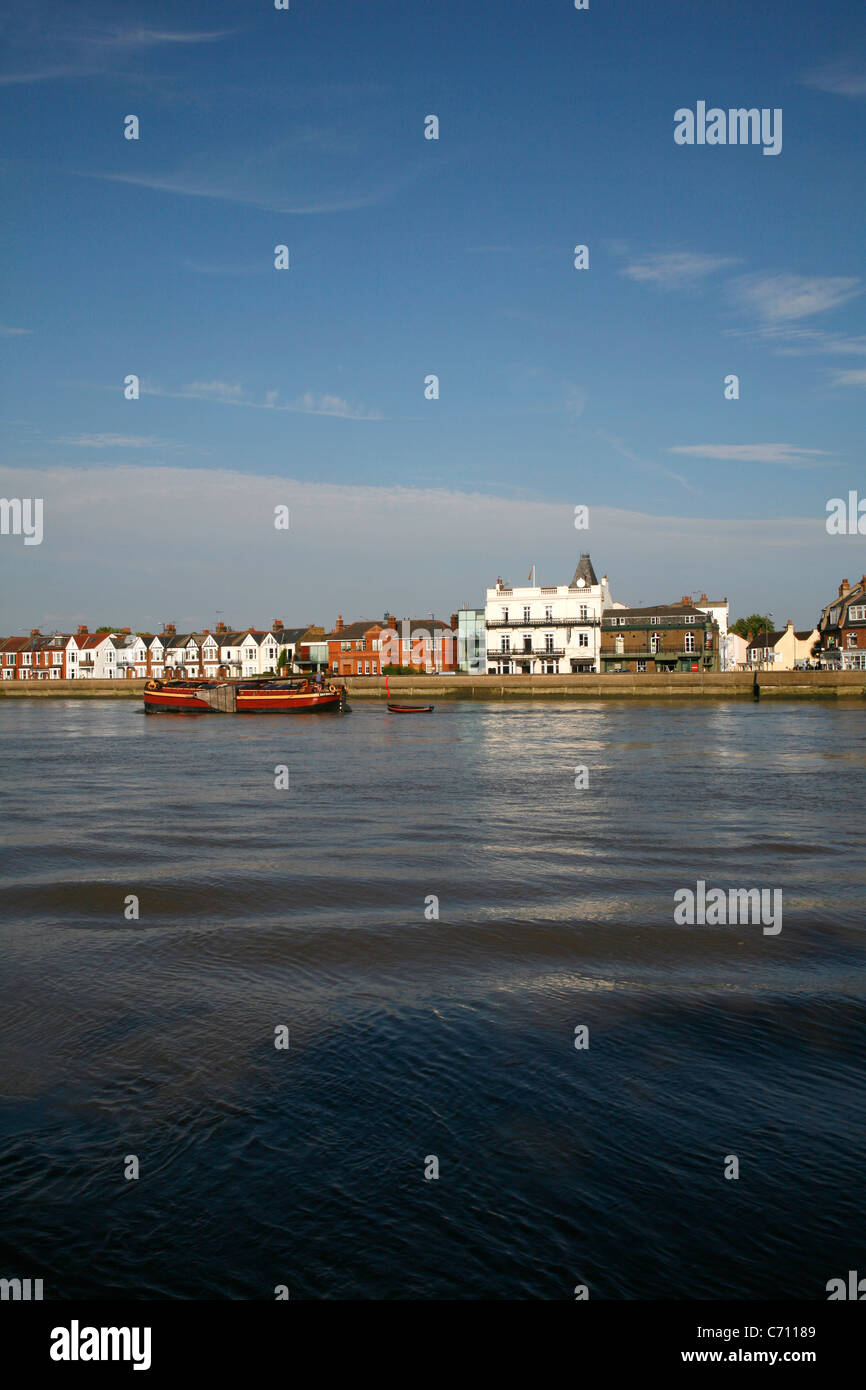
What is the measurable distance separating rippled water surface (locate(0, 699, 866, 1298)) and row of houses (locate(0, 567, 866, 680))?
79134 mm

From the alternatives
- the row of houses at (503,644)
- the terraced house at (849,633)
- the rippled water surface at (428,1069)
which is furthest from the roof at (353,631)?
the rippled water surface at (428,1069)

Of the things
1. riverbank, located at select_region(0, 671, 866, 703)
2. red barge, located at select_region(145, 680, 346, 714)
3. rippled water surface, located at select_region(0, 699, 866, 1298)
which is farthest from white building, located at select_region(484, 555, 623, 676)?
rippled water surface, located at select_region(0, 699, 866, 1298)

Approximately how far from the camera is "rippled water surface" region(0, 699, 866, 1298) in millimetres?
4719

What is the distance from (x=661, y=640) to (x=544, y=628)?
38.9ft

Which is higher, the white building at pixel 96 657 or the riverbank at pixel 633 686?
the white building at pixel 96 657

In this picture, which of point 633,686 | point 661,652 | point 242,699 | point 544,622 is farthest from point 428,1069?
point 544,622

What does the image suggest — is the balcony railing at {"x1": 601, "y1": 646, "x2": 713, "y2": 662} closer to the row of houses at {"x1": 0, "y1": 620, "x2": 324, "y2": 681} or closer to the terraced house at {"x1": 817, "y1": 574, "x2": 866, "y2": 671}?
the terraced house at {"x1": 817, "y1": 574, "x2": 866, "y2": 671}

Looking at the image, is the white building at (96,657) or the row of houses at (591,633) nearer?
the row of houses at (591,633)

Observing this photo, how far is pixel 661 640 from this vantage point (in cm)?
9381

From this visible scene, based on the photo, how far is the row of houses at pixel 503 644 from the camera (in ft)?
308

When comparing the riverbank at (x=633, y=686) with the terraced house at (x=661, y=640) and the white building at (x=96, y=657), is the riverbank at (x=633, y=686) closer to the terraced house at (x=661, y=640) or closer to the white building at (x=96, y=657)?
the terraced house at (x=661, y=640)

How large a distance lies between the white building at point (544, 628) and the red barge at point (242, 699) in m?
29.1
